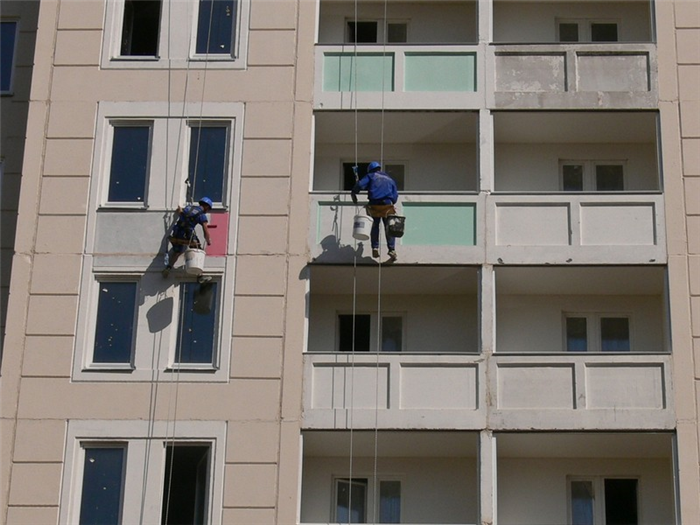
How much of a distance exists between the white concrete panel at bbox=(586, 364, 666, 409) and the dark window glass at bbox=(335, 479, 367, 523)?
4.63m

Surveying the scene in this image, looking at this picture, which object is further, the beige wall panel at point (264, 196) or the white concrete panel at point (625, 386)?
the beige wall panel at point (264, 196)

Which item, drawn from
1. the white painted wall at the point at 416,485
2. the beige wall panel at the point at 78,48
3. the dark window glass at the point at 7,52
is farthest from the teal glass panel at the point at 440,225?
the dark window glass at the point at 7,52

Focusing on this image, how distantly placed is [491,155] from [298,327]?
5.06 m

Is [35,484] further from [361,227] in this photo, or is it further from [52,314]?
[361,227]

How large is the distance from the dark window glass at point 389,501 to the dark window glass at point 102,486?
4.93 metres

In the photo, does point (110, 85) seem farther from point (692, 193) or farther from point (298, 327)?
point (692, 193)

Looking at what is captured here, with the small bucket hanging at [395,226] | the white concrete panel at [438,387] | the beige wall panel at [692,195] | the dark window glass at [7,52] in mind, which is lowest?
the white concrete panel at [438,387]

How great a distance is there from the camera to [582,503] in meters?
28.3

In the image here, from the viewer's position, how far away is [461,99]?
29.5 metres

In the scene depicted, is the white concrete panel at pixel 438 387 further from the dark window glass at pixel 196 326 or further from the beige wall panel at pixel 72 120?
the beige wall panel at pixel 72 120

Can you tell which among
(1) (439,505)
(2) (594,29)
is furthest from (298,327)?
(2) (594,29)

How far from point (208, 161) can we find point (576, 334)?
790cm

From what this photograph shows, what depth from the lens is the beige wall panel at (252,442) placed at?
88.7ft

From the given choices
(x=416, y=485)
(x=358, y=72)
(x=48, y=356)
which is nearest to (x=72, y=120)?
(x=48, y=356)
